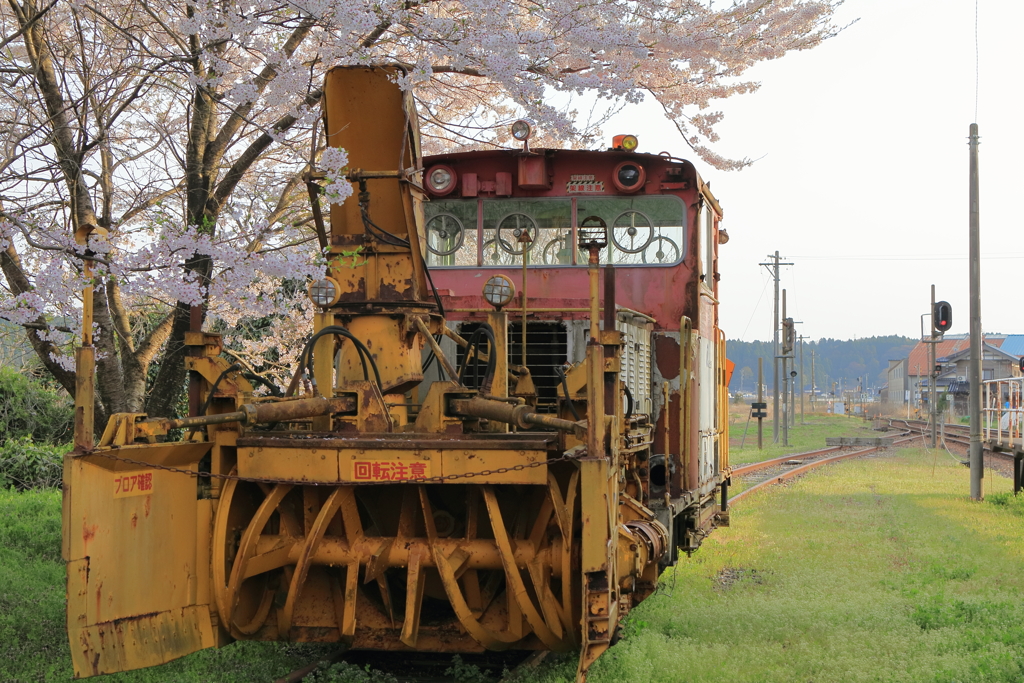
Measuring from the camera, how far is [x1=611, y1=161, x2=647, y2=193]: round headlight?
834 centimetres

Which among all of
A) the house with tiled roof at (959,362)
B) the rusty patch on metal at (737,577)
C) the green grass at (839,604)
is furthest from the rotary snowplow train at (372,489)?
the house with tiled roof at (959,362)

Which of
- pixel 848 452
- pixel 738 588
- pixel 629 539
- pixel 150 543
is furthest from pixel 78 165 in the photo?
pixel 848 452

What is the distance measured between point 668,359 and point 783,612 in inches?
89.3

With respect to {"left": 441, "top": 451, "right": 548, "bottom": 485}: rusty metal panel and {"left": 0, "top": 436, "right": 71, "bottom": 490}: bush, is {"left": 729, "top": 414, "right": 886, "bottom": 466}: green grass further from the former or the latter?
{"left": 441, "top": 451, "right": 548, "bottom": 485}: rusty metal panel

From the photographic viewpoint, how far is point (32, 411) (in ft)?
50.8

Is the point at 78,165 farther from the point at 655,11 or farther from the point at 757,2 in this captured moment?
the point at 757,2

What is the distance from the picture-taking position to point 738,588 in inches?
364

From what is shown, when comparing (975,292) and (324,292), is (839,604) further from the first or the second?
(975,292)

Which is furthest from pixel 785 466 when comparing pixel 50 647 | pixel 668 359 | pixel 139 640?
pixel 139 640

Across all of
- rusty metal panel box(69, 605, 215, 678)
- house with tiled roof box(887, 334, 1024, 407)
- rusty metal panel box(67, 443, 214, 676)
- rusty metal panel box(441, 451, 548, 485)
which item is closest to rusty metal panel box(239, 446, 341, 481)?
rusty metal panel box(67, 443, 214, 676)

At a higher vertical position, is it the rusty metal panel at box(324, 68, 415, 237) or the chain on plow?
the rusty metal panel at box(324, 68, 415, 237)

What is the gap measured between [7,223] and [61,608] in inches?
122

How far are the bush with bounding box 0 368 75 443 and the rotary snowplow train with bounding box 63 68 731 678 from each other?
34.3ft

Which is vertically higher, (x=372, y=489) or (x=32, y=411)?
(x=32, y=411)
